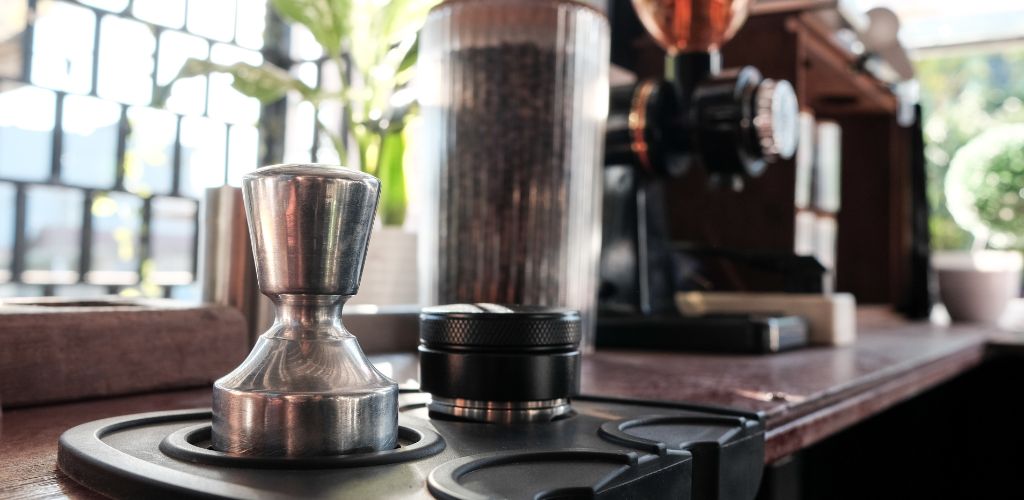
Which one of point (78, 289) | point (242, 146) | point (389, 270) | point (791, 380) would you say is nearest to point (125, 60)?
point (242, 146)

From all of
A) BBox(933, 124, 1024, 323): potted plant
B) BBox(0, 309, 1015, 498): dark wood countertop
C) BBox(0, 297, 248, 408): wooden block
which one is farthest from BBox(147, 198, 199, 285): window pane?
Answer: BBox(0, 297, 248, 408): wooden block

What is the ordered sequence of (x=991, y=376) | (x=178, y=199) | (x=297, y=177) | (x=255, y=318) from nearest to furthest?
(x=297, y=177)
(x=255, y=318)
(x=991, y=376)
(x=178, y=199)

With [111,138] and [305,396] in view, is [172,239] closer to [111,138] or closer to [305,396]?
[111,138]

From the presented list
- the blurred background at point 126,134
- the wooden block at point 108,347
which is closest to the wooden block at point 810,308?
the wooden block at point 108,347

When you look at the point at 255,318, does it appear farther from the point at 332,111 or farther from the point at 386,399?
the point at 332,111

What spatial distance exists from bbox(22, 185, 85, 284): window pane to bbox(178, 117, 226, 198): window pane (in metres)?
0.38

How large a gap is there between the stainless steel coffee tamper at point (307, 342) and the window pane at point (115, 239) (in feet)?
10.2

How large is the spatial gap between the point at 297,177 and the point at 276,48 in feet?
10.8

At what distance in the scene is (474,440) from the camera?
1.30 ft

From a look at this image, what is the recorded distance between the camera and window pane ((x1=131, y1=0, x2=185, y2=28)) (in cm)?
321

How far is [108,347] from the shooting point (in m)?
0.54

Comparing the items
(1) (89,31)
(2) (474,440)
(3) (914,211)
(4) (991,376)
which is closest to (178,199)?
(1) (89,31)

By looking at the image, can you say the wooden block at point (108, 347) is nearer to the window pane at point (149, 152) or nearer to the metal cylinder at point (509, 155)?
the metal cylinder at point (509, 155)

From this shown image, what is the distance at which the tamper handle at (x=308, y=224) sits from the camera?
337 millimetres
